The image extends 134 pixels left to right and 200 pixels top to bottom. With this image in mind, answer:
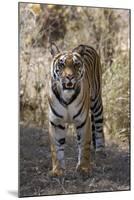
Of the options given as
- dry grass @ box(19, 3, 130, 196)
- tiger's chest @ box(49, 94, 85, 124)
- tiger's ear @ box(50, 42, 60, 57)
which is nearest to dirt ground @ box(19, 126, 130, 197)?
dry grass @ box(19, 3, 130, 196)

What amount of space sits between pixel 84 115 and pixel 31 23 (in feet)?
2.08

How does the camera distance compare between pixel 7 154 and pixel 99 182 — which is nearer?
pixel 7 154

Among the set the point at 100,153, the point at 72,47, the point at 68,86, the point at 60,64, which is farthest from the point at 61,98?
the point at 100,153

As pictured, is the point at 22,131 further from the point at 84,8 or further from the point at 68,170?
the point at 84,8

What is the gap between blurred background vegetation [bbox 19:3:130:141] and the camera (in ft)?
10.5

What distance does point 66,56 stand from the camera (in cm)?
330

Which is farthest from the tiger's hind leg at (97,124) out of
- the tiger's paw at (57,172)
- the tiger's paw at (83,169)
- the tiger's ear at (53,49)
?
the tiger's ear at (53,49)

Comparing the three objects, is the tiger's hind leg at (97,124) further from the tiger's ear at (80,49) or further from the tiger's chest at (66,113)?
the tiger's ear at (80,49)

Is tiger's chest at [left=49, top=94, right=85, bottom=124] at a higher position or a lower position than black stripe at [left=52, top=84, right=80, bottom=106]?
lower

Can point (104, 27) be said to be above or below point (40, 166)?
above

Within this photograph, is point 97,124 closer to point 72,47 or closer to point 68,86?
point 68,86

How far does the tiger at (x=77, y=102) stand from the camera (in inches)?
129

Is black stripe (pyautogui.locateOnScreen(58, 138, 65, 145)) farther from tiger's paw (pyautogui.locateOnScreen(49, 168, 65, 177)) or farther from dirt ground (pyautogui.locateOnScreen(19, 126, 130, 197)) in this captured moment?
tiger's paw (pyautogui.locateOnScreen(49, 168, 65, 177))

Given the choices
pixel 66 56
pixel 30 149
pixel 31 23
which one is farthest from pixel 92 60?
pixel 30 149
